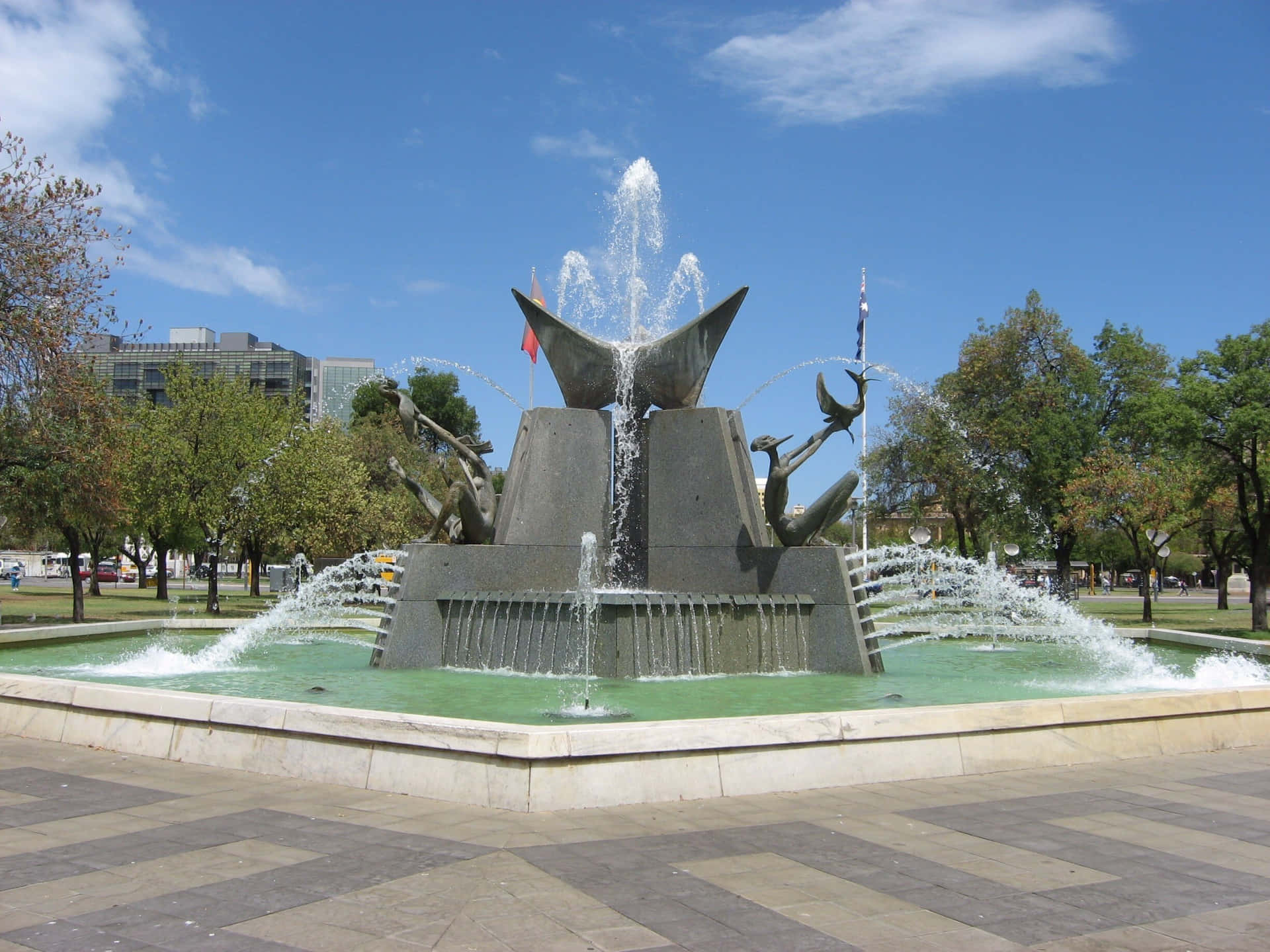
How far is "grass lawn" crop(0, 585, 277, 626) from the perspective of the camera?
26.7 m

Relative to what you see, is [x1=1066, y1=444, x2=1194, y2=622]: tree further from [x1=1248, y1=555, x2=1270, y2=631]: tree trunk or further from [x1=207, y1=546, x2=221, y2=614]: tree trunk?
[x1=207, y1=546, x2=221, y2=614]: tree trunk

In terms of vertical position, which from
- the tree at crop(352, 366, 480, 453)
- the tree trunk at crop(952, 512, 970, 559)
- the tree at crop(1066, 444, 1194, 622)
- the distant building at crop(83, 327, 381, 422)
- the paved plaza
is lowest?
the paved plaza

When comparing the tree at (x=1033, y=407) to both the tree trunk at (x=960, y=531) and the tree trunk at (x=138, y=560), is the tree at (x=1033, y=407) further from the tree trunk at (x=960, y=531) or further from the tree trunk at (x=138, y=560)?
the tree trunk at (x=138, y=560)

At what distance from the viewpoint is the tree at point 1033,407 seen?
112ft

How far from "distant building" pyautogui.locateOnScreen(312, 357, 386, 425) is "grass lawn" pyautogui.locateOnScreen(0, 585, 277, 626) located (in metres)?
31.1

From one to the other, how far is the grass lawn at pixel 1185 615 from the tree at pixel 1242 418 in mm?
2021

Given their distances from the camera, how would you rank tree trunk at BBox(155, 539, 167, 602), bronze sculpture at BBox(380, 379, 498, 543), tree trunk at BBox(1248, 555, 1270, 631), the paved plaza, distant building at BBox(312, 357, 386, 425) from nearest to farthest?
the paved plaza < bronze sculpture at BBox(380, 379, 498, 543) < tree trunk at BBox(1248, 555, 1270, 631) < tree trunk at BBox(155, 539, 167, 602) < distant building at BBox(312, 357, 386, 425)

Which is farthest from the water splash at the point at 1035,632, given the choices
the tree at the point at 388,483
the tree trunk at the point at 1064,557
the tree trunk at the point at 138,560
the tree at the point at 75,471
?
the tree trunk at the point at 138,560

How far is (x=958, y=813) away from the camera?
6980 mm

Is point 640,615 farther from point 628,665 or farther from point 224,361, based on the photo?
point 224,361

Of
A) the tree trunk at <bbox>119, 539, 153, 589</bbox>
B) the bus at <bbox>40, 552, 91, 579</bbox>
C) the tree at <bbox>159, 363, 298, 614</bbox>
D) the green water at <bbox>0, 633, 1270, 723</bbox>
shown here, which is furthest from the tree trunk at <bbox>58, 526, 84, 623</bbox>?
the bus at <bbox>40, 552, 91, 579</bbox>

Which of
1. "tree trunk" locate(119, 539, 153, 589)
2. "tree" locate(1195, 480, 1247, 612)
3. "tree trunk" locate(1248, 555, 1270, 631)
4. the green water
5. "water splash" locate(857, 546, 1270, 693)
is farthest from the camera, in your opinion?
Answer: "tree trunk" locate(119, 539, 153, 589)

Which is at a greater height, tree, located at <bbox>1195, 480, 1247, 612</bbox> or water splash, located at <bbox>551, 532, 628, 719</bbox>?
tree, located at <bbox>1195, 480, 1247, 612</bbox>

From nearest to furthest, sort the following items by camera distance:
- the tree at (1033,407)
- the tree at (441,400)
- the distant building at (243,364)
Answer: the tree at (1033,407) → the tree at (441,400) → the distant building at (243,364)
